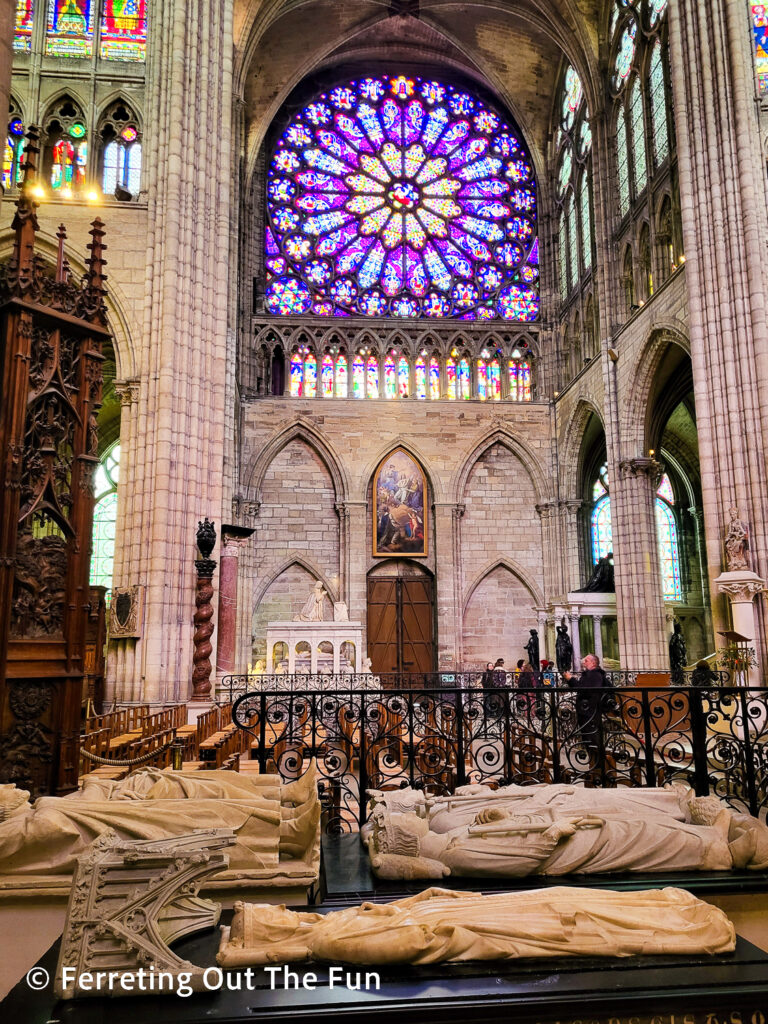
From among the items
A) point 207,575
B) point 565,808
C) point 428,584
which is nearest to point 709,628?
point 428,584

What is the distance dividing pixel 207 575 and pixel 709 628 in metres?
18.0

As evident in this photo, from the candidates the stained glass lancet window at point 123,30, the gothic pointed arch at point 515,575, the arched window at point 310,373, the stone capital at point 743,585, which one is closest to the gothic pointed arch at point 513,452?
the gothic pointed arch at point 515,575

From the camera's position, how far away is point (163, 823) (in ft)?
10.4

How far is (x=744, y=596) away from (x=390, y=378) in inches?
504

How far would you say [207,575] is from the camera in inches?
455

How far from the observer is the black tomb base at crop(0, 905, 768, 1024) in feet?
7.33

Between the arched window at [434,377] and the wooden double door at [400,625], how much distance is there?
17.4ft

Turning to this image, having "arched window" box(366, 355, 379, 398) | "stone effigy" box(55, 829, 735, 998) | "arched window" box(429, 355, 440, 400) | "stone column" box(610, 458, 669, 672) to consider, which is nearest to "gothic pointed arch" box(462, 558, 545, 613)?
"stone column" box(610, 458, 669, 672)

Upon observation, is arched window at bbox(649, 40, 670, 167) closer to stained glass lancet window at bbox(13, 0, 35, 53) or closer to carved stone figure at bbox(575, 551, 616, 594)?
carved stone figure at bbox(575, 551, 616, 594)

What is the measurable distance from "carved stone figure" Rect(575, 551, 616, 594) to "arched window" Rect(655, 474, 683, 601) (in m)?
4.72

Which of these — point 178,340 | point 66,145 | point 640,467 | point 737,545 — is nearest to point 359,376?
point 640,467

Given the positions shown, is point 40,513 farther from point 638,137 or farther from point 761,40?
point 638,137

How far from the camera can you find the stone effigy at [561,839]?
3279 mm

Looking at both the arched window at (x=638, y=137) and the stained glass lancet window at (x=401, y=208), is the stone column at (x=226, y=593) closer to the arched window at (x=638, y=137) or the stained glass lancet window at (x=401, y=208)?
the stained glass lancet window at (x=401, y=208)
